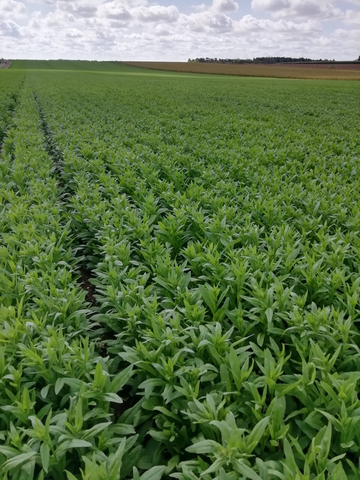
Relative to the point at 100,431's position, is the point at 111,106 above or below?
above

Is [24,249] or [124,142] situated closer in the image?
[24,249]

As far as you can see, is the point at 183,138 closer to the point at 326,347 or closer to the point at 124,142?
the point at 124,142

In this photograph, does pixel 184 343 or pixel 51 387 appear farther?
pixel 184 343

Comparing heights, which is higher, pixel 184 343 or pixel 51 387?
pixel 184 343

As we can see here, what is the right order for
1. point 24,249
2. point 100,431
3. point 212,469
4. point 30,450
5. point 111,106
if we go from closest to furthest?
point 212,469
point 30,450
point 100,431
point 24,249
point 111,106

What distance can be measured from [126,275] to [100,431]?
1673mm

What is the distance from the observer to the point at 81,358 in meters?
2.55

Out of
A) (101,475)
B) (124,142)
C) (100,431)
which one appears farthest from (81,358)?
(124,142)

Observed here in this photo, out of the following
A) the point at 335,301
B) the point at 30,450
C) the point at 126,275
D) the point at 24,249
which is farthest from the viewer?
the point at 24,249

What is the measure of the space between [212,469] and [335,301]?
6.56ft

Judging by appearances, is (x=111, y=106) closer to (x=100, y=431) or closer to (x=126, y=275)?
(x=126, y=275)

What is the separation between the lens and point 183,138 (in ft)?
34.1

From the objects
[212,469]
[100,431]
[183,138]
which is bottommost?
[100,431]

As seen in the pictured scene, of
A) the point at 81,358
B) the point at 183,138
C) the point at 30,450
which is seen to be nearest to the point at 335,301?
the point at 81,358
